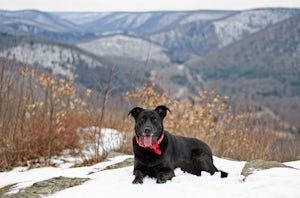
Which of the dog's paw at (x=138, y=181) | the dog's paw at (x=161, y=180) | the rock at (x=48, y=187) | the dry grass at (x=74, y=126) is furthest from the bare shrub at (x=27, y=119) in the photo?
the dog's paw at (x=161, y=180)

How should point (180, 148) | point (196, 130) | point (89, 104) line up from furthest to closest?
point (196, 130)
point (89, 104)
point (180, 148)

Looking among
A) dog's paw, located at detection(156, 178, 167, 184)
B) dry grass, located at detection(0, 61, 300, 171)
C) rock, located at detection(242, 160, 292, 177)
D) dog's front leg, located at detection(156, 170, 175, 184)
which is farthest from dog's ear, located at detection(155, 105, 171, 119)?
dry grass, located at detection(0, 61, 300, 171)

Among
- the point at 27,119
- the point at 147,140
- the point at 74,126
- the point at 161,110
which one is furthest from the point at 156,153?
the point at 74,126

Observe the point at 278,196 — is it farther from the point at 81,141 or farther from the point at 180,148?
the point at 81,141

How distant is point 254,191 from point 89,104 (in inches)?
192

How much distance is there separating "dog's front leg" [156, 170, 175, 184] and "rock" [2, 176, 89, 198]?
0.94 m

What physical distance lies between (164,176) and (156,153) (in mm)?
299

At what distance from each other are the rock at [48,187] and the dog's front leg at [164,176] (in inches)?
37.1

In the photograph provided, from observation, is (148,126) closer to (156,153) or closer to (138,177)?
(156,153)

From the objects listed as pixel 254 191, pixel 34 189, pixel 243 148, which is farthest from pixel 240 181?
pixel 243 148

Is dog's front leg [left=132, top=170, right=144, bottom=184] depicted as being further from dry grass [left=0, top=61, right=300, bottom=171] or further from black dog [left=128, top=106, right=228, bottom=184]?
dry grass [left=0, top=61, right=300, bottom=171]

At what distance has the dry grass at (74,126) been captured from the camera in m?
7.22

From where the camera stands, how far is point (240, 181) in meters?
4.08

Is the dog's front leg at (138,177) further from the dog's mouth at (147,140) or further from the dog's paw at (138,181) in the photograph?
the dog's mouth at (147,140)
